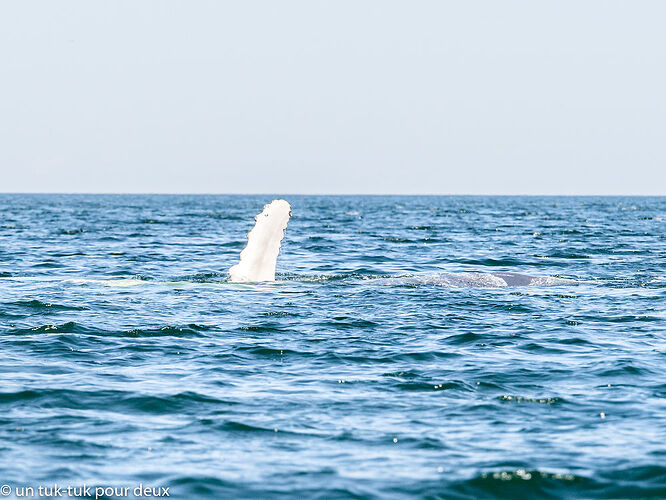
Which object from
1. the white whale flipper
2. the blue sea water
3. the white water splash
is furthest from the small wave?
the white water splash

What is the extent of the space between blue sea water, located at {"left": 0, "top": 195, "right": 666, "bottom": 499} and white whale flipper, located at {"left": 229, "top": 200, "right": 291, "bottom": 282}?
1.59 feet

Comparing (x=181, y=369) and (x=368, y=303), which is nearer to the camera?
(x=181, y=369)

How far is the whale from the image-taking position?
62.5 feet

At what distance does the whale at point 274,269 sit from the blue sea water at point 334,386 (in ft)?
1.31

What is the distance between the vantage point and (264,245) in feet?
64.1

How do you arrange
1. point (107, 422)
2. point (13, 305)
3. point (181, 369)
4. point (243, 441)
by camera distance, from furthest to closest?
1. point (13, 305)
2. point (181, 369)
3. point (107, 422)
4. point (243, 441)

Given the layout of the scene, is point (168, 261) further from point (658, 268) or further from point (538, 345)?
point (538, 345)

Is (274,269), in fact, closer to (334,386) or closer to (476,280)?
(476,280)

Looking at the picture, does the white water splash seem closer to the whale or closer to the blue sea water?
the whale

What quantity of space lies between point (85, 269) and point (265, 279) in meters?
7.35

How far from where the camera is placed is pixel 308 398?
10500 mm

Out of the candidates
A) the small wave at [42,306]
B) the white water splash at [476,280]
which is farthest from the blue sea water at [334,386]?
the white water splash at [476,280]

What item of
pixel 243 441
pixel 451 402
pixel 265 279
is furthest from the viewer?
pixel 265 279

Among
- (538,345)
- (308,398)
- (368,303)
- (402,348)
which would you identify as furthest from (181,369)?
(368,303)
